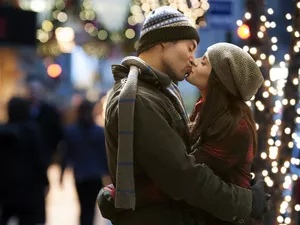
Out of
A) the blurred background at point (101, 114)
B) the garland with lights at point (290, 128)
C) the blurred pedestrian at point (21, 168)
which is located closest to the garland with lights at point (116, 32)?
the blurred background at point (101, 114)

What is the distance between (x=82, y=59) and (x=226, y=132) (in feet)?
86.5

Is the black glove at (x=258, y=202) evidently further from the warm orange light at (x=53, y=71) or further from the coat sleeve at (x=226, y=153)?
the warm orange light at (x=53, y=71)

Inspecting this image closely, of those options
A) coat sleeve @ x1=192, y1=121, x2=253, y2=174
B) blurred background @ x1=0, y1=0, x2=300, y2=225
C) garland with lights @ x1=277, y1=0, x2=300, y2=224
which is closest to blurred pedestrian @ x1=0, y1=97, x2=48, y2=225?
blurred background @ x1=0, y1=0, x2=300, y2=225

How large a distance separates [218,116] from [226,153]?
19 centimetres

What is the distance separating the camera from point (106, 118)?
3078mm

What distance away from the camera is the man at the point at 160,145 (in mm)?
2852

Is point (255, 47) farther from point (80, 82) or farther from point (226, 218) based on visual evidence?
point (80, 82)

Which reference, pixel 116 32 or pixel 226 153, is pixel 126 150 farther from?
pixel 116 32

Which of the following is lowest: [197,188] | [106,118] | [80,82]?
[80,82]

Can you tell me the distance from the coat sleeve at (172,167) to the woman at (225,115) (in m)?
0.14

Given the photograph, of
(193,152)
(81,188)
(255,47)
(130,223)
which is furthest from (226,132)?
(81,188)

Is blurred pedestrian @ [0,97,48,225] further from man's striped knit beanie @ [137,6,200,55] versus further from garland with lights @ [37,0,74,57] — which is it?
garland with lights @ [37,0,74,57]

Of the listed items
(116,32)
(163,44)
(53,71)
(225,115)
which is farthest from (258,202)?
(53,71)

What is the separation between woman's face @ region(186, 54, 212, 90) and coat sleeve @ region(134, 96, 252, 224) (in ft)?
1.28
